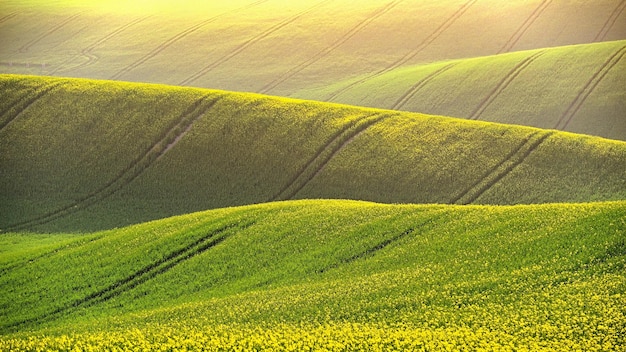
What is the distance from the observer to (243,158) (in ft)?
124

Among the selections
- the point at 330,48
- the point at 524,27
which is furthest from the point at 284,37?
the point at 524,27

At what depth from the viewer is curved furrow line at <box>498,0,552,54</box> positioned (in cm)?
6823

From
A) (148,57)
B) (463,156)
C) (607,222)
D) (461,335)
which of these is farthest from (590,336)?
(148,57)

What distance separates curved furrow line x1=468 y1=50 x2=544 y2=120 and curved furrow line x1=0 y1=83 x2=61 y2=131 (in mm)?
28119

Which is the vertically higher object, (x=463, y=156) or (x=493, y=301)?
(x=493, y=301)

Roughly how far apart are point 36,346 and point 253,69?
2123 inches

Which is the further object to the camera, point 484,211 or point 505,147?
point 505,147

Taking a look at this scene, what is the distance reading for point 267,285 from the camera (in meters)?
20.4

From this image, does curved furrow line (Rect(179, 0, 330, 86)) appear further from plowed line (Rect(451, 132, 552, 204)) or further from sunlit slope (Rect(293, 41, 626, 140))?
plowed line (Rect(451, 132, 552, 204))

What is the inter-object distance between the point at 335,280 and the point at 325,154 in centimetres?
1851

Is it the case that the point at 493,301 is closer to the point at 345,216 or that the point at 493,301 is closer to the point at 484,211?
the point at 484,211

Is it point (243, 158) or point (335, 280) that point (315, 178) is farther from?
point (335, 280)

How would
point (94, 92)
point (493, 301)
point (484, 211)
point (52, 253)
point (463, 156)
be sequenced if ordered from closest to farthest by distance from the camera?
1. point (493, 301)
2. point (484, 211)
3. point (52, 253)
4. point (463, 156)
5. point (94, 92)

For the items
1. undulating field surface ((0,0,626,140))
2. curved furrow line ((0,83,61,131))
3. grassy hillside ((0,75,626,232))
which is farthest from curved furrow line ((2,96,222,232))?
undulating field surface ((0,0,626,140))
